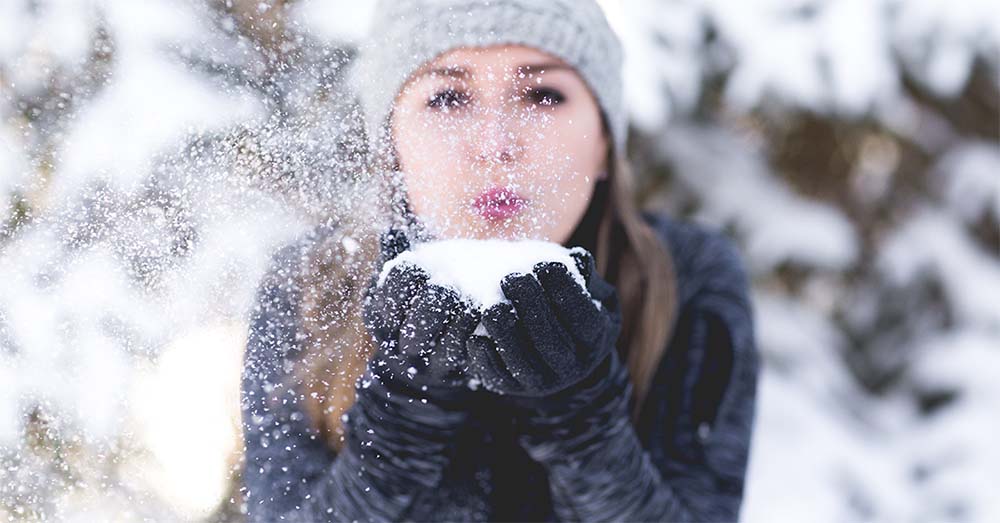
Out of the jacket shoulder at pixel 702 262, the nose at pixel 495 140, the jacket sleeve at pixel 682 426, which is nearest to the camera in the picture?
the nose at pixel 495 140

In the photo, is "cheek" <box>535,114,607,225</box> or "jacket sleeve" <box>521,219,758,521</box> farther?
"jacket sleeve" <box>521,219,758,521</box>

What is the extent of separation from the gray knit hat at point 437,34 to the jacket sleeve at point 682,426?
0.30 m

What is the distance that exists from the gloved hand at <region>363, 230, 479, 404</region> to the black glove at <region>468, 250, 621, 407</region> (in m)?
0.02

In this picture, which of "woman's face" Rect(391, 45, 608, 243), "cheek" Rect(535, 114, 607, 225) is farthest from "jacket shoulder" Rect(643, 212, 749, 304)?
"woman's face" Rect(391, 45, 608, 243)

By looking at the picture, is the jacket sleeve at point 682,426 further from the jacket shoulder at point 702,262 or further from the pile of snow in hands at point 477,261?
the pile of snow in hands at point 477,261

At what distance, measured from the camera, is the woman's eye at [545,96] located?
547 mm

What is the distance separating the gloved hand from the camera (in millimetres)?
512

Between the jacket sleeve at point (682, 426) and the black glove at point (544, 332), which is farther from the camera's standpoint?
the jacket sleeve at point (682, 426)

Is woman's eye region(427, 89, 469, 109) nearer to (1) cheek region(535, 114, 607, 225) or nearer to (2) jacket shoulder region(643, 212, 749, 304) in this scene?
(1) cheek region(535, 114, 607, 225)

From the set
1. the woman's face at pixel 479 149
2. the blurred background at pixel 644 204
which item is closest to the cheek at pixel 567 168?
the woman's face at pixel 479 149

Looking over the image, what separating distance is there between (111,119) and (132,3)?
85 mm

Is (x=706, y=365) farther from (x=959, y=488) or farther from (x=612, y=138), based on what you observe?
(x=959, y=488)

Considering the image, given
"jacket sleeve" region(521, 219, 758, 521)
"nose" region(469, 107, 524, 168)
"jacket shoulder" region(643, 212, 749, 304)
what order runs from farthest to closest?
"jacket shoulder" region(643, 212, 749, 304), "jacket sleeve" region(521, 219, 758, 521), "nose" region(469, 107, 524, 168)

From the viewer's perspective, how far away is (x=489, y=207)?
517mm
